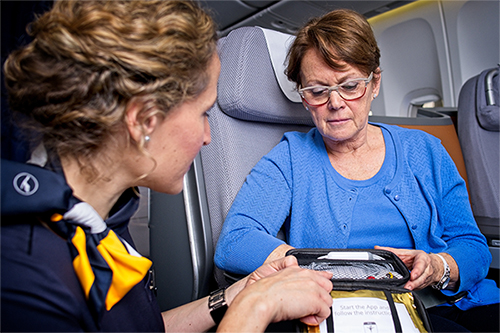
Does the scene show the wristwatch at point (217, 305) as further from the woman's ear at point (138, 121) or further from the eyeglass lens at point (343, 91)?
the eyeglass lens at point (343, 91)

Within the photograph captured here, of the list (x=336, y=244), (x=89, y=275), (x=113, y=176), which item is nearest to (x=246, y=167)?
(x=336, y=244)

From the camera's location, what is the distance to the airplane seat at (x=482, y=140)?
2.26m

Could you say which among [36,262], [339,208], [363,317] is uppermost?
[36,262]

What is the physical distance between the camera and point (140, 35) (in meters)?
0.74

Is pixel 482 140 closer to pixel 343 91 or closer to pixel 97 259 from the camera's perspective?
pixel 343 91

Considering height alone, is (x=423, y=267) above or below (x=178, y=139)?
below

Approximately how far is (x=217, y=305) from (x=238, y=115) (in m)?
0.83

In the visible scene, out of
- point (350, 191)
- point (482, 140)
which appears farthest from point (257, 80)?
point (482, 140)

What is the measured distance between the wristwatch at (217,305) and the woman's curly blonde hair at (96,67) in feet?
1.84

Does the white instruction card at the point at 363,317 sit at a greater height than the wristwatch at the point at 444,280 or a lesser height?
greater

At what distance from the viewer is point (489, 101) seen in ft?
7.62

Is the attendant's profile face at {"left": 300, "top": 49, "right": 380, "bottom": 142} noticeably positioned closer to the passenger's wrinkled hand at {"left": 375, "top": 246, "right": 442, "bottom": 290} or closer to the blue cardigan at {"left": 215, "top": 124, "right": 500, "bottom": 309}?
the blue cardigan at {"left": 215, "top": 124, "right": 500, "bottom": 309}

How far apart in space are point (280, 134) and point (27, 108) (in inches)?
48.2

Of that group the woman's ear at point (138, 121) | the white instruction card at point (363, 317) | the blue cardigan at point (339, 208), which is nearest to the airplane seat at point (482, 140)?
the blue cardigan at point (339, 208)
